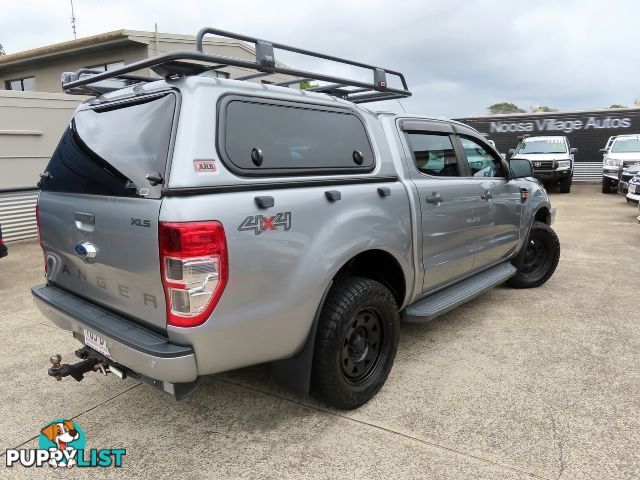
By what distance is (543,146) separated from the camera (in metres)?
15.8

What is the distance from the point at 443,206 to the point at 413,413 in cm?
150

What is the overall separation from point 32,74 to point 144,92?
16.4m

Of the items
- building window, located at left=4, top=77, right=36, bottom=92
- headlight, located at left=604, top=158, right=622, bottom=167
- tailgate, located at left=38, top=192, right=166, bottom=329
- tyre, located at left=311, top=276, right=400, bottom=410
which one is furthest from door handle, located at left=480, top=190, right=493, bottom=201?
building window, located at left=4, top=77, right=36, bottom=92

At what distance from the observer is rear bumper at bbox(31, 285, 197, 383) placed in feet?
7.16

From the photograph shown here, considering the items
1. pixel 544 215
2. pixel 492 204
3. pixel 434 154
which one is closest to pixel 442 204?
pixel 434 154

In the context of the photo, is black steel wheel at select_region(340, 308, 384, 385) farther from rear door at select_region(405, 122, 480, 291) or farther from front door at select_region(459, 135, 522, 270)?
front door at select_region(459, 135, 522, 270)

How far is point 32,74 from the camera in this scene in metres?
15.9

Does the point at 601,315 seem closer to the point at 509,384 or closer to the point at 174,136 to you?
the point at 509,384

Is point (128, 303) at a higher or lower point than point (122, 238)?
lower

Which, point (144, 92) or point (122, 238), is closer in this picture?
point (122, 238)

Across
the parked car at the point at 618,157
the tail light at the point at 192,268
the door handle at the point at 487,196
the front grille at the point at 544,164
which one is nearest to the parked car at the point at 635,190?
the parked car at the point at 618,157

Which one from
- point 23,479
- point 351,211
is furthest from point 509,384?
point 23,479

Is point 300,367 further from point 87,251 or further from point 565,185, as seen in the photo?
point 565,185

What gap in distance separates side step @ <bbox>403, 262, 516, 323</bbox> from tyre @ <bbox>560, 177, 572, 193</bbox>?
12540 millimetres
